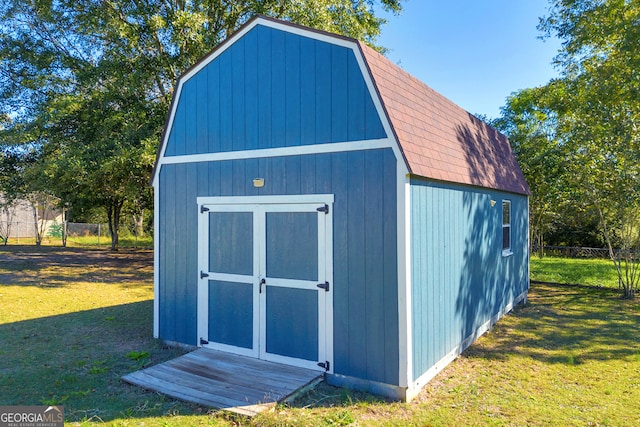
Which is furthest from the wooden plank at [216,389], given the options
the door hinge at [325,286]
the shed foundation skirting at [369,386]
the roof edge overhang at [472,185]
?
the roof edge overhang at [472,185]

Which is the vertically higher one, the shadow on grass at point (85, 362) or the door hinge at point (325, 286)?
the door hinge at point (325, 286)

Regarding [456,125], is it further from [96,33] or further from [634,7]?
[96,33]

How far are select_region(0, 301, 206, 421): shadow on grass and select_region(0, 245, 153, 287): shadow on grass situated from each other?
15.8 ft

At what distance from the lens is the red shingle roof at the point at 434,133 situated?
14.7 ft

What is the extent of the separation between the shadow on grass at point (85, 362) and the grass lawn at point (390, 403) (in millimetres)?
15

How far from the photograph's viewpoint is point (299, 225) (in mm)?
4918

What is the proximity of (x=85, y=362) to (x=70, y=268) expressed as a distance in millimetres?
10725

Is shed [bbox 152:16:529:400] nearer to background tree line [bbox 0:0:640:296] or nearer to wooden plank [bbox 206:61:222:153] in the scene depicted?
wooden plank [bbox 206:61:222:153]

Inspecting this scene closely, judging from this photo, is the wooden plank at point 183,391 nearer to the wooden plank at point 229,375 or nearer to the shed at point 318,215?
the wooden plank at point 229,375

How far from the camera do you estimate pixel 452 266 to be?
17.8ft

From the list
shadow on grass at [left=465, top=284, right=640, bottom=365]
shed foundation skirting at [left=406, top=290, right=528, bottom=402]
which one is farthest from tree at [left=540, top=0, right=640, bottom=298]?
shed foundation skirting at [left=406, top=290, right=528, bottom=402]

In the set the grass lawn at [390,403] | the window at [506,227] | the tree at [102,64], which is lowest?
the grass lawn at [390,403]

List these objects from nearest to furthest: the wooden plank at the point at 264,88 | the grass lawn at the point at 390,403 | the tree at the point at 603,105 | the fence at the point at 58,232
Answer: the grass lawn at the point at 390,403
the wooden plank at the point at 264,88
the tree at the point at 603,105
the fence at the point at 58,232

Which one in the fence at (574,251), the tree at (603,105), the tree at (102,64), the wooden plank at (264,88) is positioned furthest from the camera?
the fence at (574,251)
